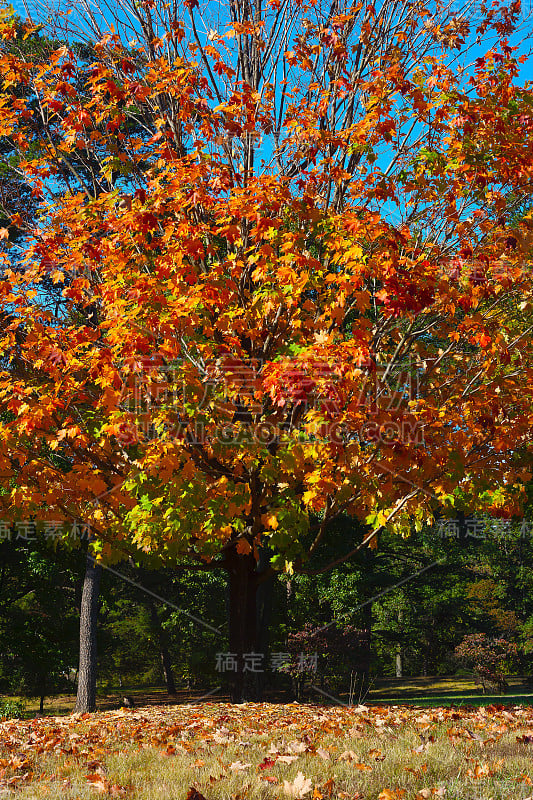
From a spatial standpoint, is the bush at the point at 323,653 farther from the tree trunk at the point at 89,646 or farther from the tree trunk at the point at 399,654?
the tree trunk at the point at 399,654

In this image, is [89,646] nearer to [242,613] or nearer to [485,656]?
[242,613]

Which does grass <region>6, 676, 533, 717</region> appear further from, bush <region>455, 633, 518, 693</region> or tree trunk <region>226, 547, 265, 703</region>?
tree trunk <region>226, 547, 265, 703</region>

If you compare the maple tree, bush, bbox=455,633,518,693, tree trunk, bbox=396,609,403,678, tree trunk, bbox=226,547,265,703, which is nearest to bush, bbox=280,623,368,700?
bush, bbox=455,633,518,693

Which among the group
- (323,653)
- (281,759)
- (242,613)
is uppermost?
(242,613)

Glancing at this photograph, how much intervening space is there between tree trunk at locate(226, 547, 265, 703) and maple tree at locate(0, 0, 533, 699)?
130 centimetres

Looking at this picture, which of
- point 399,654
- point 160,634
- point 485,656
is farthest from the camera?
point 399,654

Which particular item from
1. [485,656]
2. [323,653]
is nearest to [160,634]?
[323,653]

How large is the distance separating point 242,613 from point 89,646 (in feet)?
21.4

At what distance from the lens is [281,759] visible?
4.98m

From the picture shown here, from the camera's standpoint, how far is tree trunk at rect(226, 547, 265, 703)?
9867 mm

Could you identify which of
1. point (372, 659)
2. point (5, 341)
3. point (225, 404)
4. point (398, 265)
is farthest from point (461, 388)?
point (372, 659)

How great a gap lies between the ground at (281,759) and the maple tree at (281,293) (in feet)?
6.57

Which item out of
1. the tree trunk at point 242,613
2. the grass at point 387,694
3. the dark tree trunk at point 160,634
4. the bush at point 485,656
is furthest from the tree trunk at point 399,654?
the tree trunk at point 242,613

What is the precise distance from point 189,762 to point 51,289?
14.6 m
